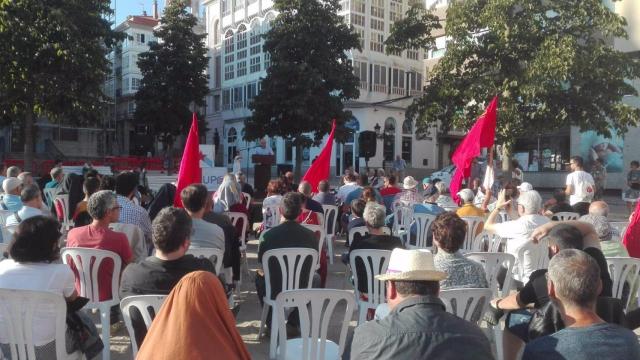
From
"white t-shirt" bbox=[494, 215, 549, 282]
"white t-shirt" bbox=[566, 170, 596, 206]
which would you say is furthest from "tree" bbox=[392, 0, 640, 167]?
"white t-shirt" bbox=[494, 215, 549, 282]

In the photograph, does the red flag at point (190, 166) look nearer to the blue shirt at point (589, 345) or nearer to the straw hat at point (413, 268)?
the straw hat at point (413, 268)

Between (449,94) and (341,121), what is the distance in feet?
25.7

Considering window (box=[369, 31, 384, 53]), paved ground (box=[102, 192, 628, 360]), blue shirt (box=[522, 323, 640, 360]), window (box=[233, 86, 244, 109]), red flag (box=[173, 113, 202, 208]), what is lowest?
paved ground (box=[102, 192, 628, 360])

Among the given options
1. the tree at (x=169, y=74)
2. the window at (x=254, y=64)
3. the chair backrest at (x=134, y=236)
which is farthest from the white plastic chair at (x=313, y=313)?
the window at (x=254, y=64)

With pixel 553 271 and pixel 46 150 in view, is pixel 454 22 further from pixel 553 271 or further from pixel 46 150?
pixel 46 150

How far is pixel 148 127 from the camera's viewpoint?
33094 mm

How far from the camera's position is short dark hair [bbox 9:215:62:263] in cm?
326

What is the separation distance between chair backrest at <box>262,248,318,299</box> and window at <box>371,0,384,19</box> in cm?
3246

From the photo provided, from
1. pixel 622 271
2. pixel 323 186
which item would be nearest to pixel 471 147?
pixel 323 186

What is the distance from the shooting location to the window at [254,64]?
3969cm

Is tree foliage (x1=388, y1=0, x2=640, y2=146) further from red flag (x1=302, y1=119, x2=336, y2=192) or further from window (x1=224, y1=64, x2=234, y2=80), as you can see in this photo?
window (x1=224, y1=64, x2=234, y2=80)

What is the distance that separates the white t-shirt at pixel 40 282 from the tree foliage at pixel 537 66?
12332 mm

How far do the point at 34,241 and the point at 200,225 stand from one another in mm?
1643

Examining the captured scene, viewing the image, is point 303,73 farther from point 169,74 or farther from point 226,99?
point 226,99
